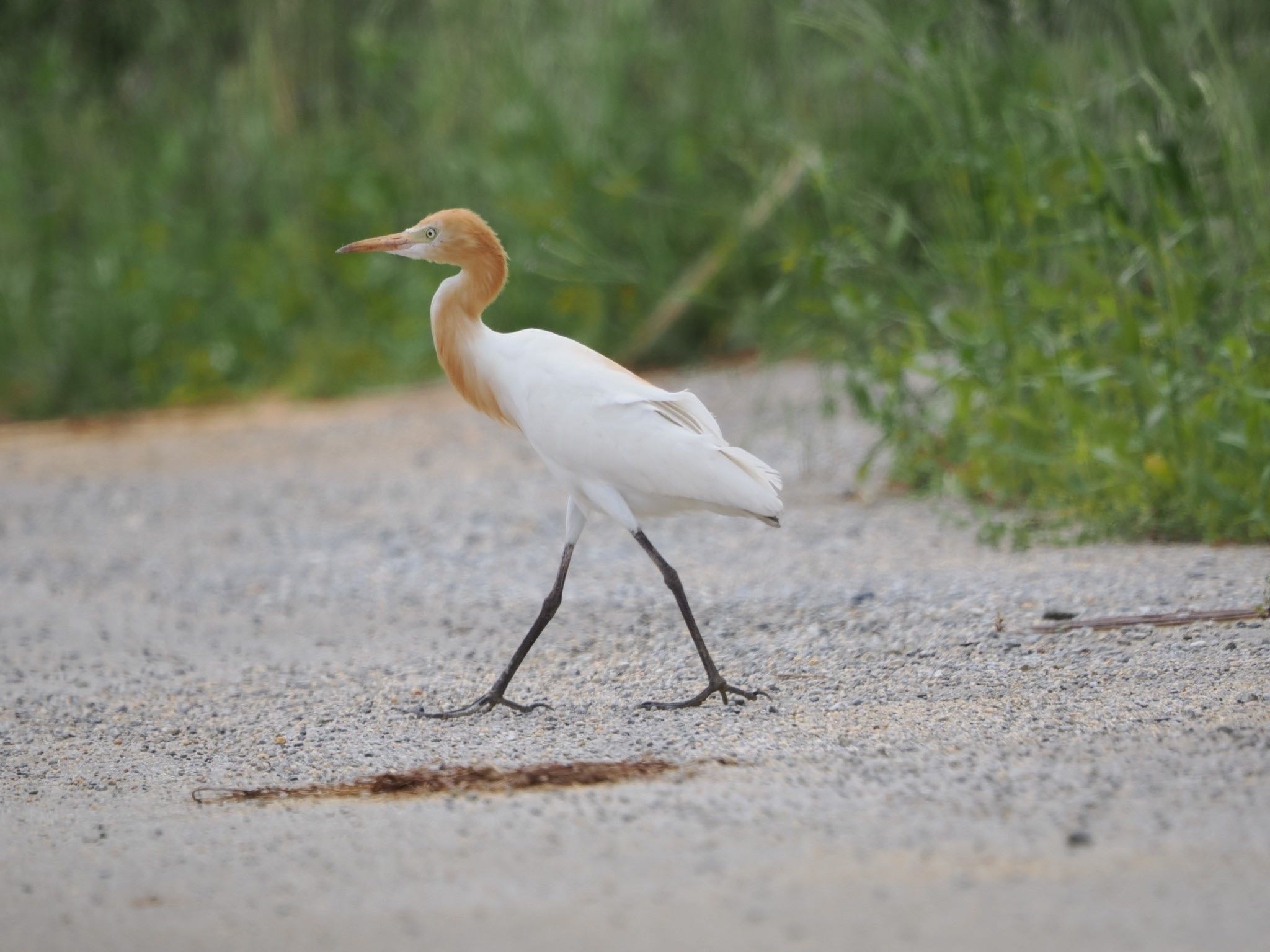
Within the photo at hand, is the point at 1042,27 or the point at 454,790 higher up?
the point at 1042,27

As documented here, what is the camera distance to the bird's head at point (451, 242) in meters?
3.83

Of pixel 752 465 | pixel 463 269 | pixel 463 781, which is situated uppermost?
pixel 463 269

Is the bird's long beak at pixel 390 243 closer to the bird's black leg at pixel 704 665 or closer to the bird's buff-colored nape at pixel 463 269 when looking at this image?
the bird's buff-colored nape at pixel 463 269

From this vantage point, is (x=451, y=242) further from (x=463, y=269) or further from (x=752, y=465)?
(x=752, y=465)

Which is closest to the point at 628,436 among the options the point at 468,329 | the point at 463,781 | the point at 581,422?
the point at 581,422

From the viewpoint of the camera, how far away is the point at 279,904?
2439 millimetres

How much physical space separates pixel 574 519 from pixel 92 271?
7733mm

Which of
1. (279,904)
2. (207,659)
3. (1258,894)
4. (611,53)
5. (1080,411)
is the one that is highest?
(611,53)

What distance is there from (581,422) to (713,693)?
2.27 feet

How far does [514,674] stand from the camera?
3.92 m

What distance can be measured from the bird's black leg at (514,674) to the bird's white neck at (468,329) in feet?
1.33

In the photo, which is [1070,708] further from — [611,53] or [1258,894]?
[611,53]

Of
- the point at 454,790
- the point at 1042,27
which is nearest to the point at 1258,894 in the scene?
the point at 454,790

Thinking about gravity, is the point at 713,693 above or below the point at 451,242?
below
